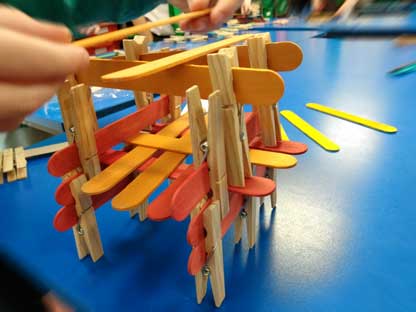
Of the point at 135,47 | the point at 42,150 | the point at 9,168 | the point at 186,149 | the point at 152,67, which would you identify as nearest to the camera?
the point at 152,67

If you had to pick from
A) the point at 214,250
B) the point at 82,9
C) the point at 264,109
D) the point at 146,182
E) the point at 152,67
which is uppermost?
the point at 82,9

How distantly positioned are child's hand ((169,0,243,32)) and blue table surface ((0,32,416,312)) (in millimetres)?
534

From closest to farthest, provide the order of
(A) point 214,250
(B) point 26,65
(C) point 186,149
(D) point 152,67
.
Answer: (B) point 26,65, (D) point 152,67, (A) point 214,250, (C) point 186,149

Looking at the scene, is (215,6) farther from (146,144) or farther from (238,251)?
(238,251)

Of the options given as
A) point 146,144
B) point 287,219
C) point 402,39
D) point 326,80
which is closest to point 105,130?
point 146,144

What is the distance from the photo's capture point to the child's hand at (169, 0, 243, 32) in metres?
0.73

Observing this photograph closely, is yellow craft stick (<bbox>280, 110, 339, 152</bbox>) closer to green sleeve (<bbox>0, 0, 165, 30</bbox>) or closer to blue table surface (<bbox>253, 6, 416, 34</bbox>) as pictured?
blue table surface (<bbox>253, 6, 416, 34</bbox>)

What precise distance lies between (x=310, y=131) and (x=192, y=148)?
83 centimetres

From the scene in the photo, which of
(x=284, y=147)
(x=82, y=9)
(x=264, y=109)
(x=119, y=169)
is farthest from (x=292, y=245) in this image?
(x=82, y=9)

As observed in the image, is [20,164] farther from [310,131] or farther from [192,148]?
[310,131]

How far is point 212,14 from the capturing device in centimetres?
73

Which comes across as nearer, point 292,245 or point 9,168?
point 292,245

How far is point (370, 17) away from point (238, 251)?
1.94 ft

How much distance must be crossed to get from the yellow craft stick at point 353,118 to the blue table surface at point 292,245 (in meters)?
0.04
